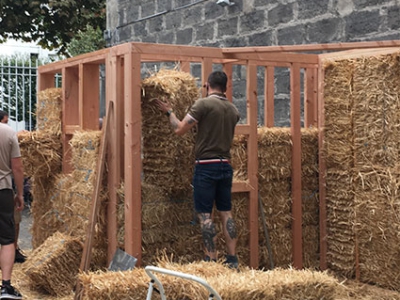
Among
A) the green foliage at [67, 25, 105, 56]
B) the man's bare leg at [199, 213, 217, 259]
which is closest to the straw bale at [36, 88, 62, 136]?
the man's bare leg at [199, 213, 217, 259]

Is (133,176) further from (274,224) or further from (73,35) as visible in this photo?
(73,35)

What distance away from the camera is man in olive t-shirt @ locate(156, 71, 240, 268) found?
6.16 m

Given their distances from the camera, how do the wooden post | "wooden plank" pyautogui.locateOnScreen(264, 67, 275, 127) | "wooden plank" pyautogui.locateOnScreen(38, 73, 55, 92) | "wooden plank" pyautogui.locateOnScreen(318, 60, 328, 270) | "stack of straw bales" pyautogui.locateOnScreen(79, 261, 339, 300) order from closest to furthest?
"stack of straw bales" pyautogui.locateOnScreen(79, 261, 339, 300) → "wooden plank" pyautogui.locateOnScreen(318, 60, 328, 270) → "wooden plank" pyautogui.locateOnScreen(264, 67, 275, 127) → the wooden post → "wooden plank" pyautogui.locateOnScreen(38, 73, 55, 92)

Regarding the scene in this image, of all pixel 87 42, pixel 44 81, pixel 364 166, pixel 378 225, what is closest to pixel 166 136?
pixel 364 166

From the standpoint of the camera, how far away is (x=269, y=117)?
7711mm

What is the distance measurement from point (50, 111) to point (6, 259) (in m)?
2.14

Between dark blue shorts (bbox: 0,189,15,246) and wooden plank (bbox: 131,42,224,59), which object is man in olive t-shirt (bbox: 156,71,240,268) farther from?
dark blue shorts (bbox: 0,189,15,246)

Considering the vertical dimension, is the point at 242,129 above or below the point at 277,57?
below

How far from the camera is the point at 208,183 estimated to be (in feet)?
20.3

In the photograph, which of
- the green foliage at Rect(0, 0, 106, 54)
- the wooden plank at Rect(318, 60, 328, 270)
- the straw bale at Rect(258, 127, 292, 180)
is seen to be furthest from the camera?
the green foliage at Rect(0, 0, 106, 54)

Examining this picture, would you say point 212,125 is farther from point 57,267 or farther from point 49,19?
point 49,19

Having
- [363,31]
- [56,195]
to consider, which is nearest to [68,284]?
[56,195]

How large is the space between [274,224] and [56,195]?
2518 mm

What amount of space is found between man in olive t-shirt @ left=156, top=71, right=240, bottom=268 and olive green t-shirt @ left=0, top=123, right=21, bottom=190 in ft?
5.11
